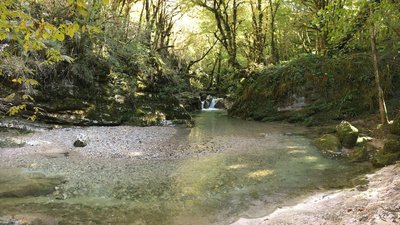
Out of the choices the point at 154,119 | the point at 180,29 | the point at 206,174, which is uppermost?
the point at 180,29

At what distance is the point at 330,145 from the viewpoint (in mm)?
10039

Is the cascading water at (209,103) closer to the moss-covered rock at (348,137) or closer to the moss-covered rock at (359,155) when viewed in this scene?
the moss-covered rock at (348,137)

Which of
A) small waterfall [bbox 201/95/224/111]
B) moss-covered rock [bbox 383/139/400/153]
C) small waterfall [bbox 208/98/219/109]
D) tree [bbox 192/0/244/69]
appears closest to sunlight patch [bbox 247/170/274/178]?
moss-covered rock [bbox 383/139/400/153]

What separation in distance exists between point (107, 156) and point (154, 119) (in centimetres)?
652

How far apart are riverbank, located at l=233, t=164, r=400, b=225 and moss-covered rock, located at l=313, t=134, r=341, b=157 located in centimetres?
326

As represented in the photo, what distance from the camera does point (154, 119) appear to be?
15633 mm

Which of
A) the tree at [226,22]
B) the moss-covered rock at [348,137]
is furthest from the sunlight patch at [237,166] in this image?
the tree at [226,22]

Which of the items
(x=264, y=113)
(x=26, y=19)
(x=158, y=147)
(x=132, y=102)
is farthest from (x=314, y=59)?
(x=26, y=19)

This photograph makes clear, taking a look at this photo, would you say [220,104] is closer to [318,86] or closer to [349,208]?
[318,86]

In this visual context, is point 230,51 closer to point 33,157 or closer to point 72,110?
point 72,110

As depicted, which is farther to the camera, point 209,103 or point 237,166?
point 209,103

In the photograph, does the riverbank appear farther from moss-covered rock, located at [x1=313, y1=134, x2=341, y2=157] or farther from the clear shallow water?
moss-covered rock, located at [x1=313, y1=134, x2=341, y2=157]

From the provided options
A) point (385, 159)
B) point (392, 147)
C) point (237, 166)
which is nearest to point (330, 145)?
point (392, 147)

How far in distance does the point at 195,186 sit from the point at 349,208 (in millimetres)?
2941
